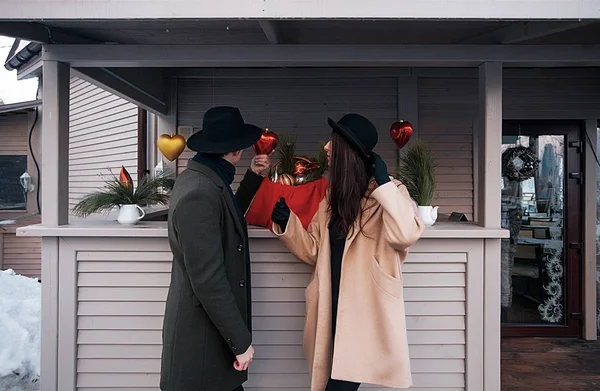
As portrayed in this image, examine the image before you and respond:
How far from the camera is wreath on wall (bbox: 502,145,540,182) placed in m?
4.13

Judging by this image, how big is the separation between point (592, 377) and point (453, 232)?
2.13 metres

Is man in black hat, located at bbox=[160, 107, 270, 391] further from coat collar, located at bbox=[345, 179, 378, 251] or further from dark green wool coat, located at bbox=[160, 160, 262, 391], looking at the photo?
coat collar, located at bbox=[345, 179, 378, 251]

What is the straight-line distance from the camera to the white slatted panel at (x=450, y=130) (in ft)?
13.9

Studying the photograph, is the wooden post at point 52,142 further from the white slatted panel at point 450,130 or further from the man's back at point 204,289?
the white slatted panel at point 450,130

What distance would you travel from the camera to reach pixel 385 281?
175 cm

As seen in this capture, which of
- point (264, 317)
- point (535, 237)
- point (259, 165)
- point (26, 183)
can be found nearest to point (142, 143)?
point (259, 165)

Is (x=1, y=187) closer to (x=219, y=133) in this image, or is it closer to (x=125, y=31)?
(x=125, y=31)

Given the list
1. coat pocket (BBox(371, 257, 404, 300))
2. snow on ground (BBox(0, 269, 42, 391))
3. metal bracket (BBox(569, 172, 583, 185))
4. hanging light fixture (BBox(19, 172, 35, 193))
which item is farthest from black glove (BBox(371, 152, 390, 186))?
hanging light fixture (BBox(19, 172, 35, 193))

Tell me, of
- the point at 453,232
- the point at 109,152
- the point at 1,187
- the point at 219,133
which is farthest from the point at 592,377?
the point at 1,187

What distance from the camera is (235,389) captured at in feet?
5.87

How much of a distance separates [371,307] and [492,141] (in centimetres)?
120

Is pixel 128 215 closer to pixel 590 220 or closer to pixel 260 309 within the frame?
pixel 260 309

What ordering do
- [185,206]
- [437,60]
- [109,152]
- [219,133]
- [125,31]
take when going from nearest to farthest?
[185,206] → [219,133] → [437,60] → [125,31] → [109,152]

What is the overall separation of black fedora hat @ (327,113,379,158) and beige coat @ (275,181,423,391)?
0.19 metres
